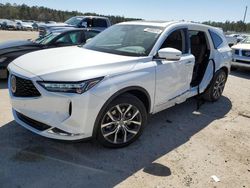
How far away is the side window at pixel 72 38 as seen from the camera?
7.94 meters

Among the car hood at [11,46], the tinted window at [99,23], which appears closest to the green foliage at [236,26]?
the tinted window at [99,23]

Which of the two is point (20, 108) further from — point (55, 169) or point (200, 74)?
point (200, 74)

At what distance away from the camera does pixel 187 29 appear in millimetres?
4867

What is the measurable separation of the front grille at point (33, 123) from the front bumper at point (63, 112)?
2 cm

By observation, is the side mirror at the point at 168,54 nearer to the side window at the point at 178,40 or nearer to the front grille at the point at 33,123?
the side window at the point at 178,40

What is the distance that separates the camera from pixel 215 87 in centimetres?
610

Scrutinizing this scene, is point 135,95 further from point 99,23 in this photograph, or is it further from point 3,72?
point 99,23

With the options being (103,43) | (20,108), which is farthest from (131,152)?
(103,43)

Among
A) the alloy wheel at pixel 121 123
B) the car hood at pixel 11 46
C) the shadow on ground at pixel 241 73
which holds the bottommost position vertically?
the shadow on ground at pixel 241 73

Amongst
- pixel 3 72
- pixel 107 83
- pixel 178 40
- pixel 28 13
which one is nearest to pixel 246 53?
pixel 178 40

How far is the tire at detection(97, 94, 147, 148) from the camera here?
3514 mm

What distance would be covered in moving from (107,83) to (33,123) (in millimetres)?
1086

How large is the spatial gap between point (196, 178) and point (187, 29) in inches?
106

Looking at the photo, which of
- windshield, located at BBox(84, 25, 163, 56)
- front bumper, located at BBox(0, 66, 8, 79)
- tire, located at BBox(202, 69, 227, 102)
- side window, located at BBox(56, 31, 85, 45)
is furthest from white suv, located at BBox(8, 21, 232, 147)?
side window, located at BBox(56, 31, 85, 45)
